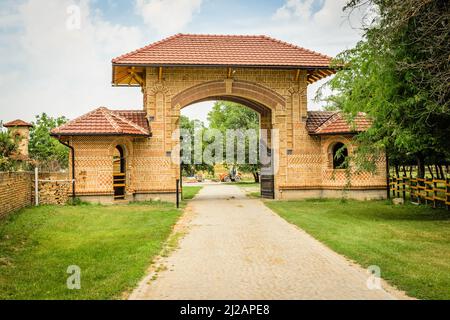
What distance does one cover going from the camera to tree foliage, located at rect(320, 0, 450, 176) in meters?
10.0

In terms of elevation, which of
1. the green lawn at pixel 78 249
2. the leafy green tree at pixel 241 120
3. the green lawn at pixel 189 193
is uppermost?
the leafy green tree at pixel 241 120

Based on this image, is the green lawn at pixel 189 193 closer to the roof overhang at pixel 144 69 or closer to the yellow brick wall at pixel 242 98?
the yellow brick wall at pixel 242 98

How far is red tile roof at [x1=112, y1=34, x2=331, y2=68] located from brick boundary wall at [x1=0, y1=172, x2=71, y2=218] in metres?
5.91

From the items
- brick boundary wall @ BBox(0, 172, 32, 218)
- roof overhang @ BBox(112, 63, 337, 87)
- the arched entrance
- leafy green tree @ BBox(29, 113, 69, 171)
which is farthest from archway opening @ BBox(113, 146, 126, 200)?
leafy green tree @ BBox(29, 113, 69, 171)

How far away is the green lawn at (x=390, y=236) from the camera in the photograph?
7219 millimetres

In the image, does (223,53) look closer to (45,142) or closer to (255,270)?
(255,270)

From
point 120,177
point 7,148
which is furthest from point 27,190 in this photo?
point 120,177

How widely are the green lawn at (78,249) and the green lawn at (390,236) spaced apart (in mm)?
4047

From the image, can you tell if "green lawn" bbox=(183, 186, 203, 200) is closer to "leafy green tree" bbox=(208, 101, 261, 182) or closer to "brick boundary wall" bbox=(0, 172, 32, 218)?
"brick boundary wall" bbox=(0, 172, 32, 218)

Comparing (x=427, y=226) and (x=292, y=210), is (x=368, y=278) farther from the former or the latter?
(x=292, y=210)

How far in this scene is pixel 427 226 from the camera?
13211 mm

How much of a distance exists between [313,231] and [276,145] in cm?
1067

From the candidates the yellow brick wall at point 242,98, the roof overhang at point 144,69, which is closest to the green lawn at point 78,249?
the yellow brick wall at point 242,98
